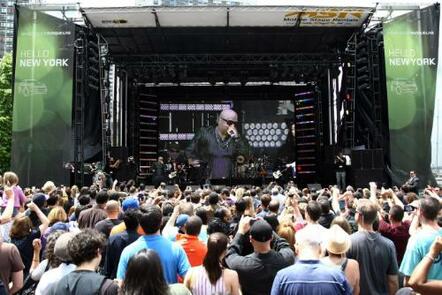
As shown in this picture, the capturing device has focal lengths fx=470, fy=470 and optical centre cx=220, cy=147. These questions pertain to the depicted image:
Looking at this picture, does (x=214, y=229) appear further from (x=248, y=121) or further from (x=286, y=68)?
(x=248, y=121)

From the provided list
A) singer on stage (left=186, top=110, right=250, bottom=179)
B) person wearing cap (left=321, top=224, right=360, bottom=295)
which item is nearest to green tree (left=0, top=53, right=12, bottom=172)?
singer on stage (left=186, top=110, right=250, bottom=179)

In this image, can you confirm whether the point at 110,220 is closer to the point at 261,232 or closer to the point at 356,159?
the point at 261,232

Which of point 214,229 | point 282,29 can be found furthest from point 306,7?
point 214,229

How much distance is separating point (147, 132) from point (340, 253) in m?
17.4

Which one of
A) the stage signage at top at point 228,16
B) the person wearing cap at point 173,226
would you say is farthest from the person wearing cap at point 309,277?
the stage signage at top at point 228,16

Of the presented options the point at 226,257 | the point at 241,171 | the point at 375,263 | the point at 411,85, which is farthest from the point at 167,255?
the point at 241,171

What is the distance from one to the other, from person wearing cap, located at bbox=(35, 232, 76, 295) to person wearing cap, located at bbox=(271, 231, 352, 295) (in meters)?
1.31

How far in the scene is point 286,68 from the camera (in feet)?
57.6

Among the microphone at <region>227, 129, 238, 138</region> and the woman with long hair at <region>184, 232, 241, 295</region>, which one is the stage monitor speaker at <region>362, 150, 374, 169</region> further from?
the woman with long hair at <region>184, 232, 241, 295</region>

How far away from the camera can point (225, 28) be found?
51.0 feet

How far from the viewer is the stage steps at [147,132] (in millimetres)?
19656

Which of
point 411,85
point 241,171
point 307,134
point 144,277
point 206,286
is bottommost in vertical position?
point 206,286

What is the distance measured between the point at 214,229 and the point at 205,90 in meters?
16.7

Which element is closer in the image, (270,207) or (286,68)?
(270,207)
